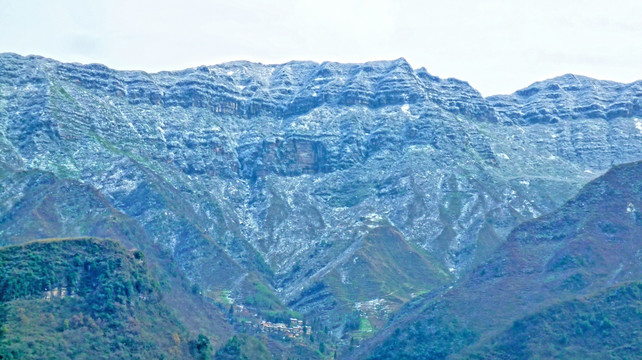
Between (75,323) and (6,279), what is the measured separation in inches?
647

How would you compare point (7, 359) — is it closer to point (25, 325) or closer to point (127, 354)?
point (25, 325)

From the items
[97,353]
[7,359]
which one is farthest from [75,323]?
[7,359]

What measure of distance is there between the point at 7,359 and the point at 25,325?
17568 millimetres

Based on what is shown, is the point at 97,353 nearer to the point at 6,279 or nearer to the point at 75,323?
the point at 75,323

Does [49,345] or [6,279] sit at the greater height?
[6,279]

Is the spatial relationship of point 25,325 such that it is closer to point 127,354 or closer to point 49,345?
A: point 49,345

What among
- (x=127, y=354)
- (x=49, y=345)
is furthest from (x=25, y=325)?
(x=127, y=354)

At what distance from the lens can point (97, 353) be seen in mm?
194375

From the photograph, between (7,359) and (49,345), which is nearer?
(7,359)

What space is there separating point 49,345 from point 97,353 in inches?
393

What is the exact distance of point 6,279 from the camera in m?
199

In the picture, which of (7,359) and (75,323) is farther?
(75,323)

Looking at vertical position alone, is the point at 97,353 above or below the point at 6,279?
below

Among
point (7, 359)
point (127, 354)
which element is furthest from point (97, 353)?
point (7, 359)
